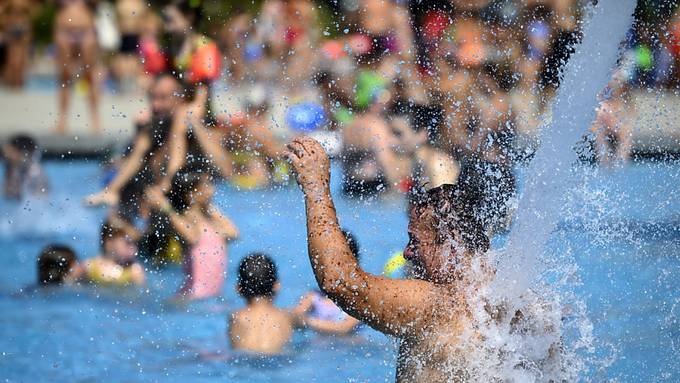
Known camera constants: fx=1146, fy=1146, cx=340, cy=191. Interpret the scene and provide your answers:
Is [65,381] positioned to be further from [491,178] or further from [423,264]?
[423,264]

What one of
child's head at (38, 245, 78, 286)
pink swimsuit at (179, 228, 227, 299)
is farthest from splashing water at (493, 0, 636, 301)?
child's head at (38, 245, 78, 286)

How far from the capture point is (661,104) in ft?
37.5

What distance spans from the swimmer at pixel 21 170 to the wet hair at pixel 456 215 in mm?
7721

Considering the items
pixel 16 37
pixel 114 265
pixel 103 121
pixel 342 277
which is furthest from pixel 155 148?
pixel 16 37

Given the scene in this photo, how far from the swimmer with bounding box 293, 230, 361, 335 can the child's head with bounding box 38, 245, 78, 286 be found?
211 centimetres

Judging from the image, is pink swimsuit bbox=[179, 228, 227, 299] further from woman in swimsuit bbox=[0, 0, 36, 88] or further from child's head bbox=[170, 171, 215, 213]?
woman in swimsuit bbox=[0, 0, 36, 88]

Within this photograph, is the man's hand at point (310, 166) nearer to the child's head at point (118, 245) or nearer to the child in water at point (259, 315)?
the child in water at point (259, 315)

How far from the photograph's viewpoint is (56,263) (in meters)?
7.98

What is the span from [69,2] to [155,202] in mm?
7192

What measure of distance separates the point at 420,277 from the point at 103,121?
1111 cm

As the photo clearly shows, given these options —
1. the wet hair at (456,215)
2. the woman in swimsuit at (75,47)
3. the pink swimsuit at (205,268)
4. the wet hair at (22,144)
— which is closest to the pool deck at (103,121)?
the woman in swimsuit at (75,47)

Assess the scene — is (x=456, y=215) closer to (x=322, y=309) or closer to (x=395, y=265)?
A: (x=395, y=265)

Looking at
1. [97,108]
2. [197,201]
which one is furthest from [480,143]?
[97,108]

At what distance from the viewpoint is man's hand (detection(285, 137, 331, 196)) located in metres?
3.52
